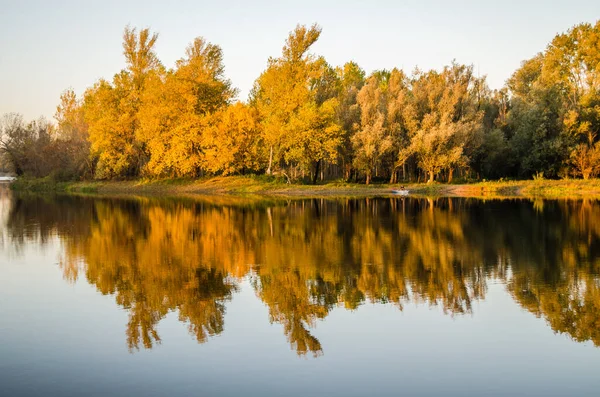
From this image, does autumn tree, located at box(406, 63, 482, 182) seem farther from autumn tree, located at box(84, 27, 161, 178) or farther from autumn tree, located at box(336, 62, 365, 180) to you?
autumn tree, located at box(84, 27, 161, 178)

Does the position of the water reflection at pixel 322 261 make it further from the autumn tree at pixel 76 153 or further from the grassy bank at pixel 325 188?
the autumn tree at pixel 76 153

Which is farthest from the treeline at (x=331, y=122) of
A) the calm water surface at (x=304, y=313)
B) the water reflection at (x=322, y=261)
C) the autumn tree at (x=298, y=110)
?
the calm water surface at (x=304, y=313)

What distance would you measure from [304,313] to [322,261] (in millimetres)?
7158

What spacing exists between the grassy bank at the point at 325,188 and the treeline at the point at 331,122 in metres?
1.87

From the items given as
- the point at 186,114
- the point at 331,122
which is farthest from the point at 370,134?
the point at 186,114

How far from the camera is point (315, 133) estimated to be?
221 ft

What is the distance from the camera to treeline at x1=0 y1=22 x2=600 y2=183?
6856 centimetres

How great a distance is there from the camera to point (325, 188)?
6838 centimetres

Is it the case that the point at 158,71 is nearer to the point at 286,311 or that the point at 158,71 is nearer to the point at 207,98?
the point at 207,98

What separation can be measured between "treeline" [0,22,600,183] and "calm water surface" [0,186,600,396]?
3926cm

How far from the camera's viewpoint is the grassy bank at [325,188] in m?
62.8

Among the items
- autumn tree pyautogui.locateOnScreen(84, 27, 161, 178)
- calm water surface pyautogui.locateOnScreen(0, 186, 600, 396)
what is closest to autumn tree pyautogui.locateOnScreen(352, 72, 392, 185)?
autumn tree pyautogui.locateOnScreen(84, 27, 161, 178)

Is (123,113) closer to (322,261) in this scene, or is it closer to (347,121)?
(347,121)

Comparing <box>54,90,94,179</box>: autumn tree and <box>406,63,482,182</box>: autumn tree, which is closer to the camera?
<box>406,63,482,182</box>: autumn tree
